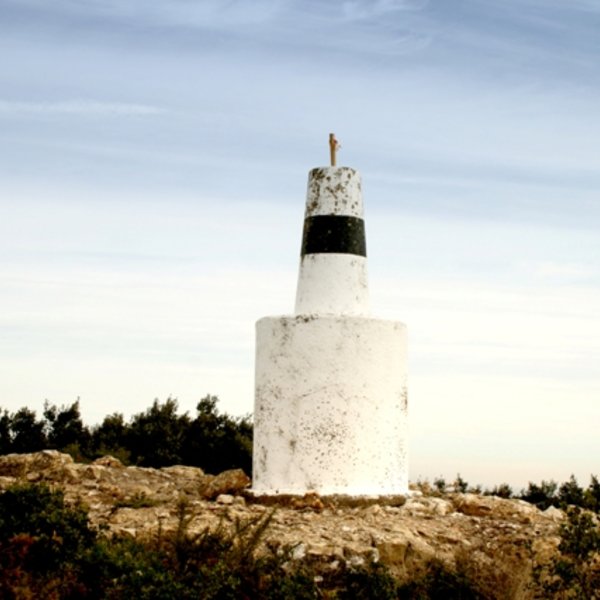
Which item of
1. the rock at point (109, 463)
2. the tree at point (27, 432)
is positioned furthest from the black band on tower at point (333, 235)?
the tree at point (27, 432)

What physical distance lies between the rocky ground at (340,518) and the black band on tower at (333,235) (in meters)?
3.52

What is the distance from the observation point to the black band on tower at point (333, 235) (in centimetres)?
1555

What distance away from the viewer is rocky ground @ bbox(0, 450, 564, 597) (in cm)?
1232

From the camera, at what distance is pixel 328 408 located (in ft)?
48.8

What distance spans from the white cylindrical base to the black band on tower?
111cm

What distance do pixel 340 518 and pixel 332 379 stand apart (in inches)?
81.4

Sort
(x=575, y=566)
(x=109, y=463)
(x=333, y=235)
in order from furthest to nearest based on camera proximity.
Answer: (x=109, y=463) → (x=333, y=235) → (x=575, y=566)

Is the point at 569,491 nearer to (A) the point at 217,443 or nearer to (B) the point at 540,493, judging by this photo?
(B) the point at 540,493

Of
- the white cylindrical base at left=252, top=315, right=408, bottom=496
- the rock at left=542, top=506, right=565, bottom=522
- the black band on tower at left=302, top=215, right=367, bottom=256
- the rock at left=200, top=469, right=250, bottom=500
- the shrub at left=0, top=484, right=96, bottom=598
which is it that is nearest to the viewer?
the shrub at left=0, top=484, right=96, bottom=598

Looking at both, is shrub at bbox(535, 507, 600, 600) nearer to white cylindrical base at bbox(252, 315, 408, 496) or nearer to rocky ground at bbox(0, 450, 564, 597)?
rocky ground at bbox(0, 450, 564, 597)

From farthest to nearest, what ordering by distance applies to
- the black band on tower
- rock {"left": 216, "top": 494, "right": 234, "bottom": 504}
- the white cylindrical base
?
the black band on tower < the white cylindrical base < rock {"left": 216, "top": 494, "right": 234, "bottom": 504}

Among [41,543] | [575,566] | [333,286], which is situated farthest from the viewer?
[333,286]

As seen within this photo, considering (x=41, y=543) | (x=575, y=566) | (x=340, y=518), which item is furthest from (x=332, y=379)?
(x=41, y=543)

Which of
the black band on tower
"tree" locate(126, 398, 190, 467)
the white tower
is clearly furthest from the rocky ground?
"tree" locate(126, 398, 190, 467)
